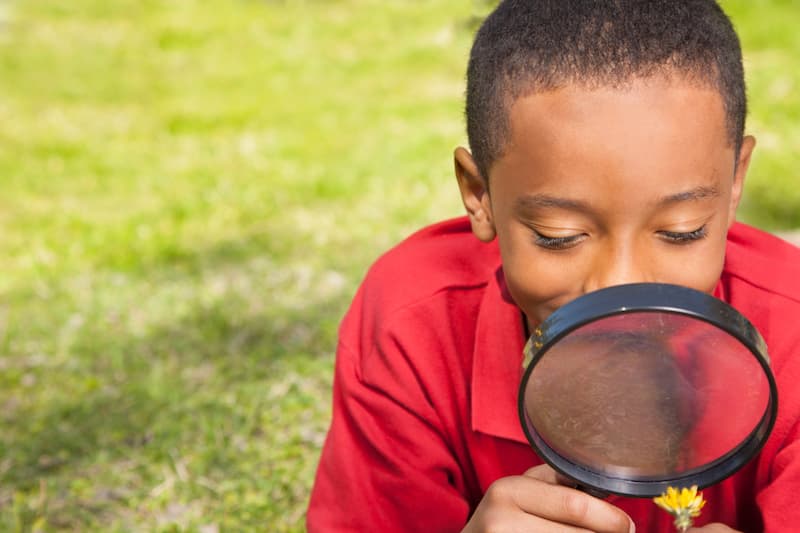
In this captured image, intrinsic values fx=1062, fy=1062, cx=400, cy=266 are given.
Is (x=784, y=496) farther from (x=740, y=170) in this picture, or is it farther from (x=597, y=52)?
(x=597, y=52)

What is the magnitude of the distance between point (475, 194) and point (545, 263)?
1.40 ft

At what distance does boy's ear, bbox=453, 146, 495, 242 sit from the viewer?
252 cm

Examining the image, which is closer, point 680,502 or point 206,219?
point 680,502

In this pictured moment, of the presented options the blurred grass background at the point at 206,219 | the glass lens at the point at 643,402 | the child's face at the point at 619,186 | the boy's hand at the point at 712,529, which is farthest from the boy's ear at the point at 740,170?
the blurred grass background at the point at 206,219

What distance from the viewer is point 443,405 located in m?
2.59

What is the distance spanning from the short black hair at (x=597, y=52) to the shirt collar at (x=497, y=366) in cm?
37

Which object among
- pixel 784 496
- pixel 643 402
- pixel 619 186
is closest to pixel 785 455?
pixel 784 496

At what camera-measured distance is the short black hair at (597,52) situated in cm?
212

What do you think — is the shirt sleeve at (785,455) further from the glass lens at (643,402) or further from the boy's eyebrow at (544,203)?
the boy's eyebrow at (544,203)

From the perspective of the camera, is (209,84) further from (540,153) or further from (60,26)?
(540,153)

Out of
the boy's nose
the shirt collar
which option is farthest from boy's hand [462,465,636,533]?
the boy's nose

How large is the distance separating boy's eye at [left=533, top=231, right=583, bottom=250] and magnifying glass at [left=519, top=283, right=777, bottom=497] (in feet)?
0.95

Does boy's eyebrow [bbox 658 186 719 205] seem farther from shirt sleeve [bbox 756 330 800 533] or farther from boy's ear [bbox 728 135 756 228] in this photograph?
shirt sleeve [bbox 756 330 800 533]

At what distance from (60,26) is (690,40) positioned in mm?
10928
